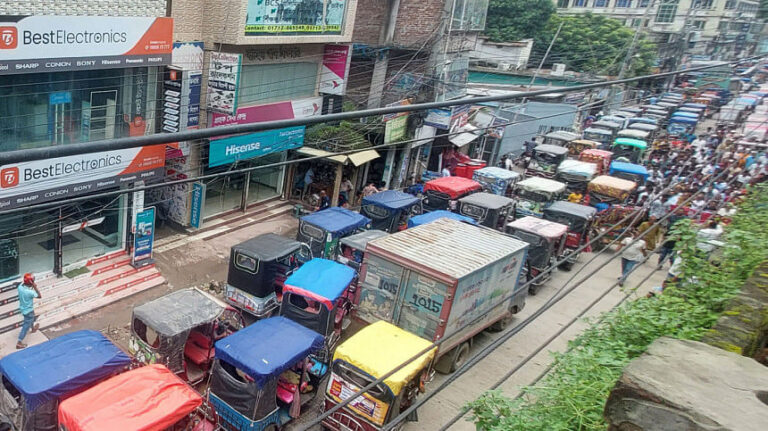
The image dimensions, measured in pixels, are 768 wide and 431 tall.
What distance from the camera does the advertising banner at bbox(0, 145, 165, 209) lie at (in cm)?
1102

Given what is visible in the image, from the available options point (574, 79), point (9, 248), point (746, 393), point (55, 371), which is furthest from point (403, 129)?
point (574, 79)

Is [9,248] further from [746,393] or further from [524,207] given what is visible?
[524,207]

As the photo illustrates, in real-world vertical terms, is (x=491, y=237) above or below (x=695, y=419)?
below

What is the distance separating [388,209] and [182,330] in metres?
9.16

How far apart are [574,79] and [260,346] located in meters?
38.9

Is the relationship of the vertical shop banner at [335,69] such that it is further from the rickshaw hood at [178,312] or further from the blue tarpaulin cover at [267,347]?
the blue tarpaulin cover at [267,347]

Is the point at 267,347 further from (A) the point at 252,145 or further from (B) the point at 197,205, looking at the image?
(A) the point at 252,145

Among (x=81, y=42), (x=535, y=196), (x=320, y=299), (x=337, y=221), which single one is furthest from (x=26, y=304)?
(x=535, y=196)

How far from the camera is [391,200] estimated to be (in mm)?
17969

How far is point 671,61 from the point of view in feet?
160

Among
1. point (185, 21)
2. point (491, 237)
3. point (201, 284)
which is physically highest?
point (185, 21)

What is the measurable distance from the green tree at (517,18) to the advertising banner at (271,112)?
2851 cm

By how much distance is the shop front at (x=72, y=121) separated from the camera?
1093 cm

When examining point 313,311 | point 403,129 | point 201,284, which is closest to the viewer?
point 313,311
